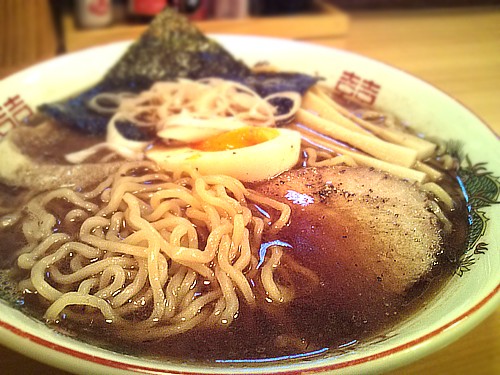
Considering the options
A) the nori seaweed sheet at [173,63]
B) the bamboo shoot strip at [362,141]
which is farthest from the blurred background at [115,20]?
the bamboo shoot strip at [362,141]

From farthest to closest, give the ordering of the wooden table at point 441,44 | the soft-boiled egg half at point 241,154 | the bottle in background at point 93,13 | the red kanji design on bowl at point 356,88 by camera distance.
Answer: the bottle in background at point 93,13 < the wooden table at point 441,44 < the red kanji design on bowl at point 356,88 < the soft-boiled egg half at point 241,154

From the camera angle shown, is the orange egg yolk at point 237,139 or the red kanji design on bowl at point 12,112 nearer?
the orange egg yolk at point 237,139

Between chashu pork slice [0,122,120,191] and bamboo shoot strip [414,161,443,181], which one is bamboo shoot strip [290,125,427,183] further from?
chashu pork slice [0,122,120,191]

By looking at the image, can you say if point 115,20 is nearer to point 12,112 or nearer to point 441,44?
point 12,112

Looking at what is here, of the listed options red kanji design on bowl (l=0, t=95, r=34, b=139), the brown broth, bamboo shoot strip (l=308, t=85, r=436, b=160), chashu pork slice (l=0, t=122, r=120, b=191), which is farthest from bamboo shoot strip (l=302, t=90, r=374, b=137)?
red kanji design on bowl (l=0, t=95, r=34, b=139)

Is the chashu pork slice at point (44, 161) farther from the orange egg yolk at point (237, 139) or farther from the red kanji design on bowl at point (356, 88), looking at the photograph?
the red kanji design on bowl at point (356, 88)

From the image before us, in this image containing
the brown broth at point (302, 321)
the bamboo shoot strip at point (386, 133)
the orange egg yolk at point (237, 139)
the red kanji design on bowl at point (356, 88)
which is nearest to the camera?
the brown broth at point (302, 321)

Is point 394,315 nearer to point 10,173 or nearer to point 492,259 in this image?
point 492,259

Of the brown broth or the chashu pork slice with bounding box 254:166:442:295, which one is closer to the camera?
the brown broth
